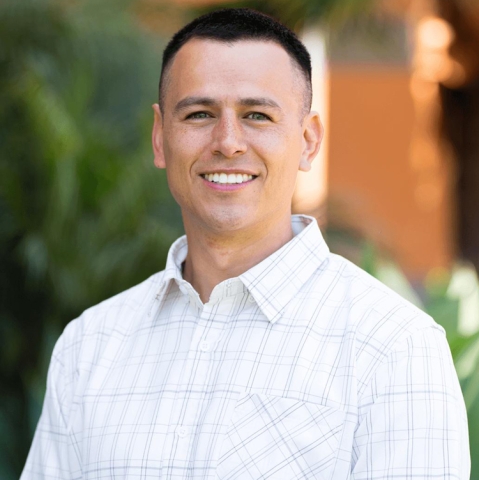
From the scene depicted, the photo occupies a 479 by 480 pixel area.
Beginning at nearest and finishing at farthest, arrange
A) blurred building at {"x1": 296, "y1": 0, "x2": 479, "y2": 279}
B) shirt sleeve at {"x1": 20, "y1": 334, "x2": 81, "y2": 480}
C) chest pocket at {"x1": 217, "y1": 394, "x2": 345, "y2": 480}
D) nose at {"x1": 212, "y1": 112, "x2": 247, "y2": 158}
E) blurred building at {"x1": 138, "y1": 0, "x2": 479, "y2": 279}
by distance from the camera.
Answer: chest pocket at {"x1": 217, "y1": 394, "x2": 345, "y2": 480} < nose at {"x1": 212, "y1": 112, "x2": 247, "y2": 158} < shirt sleeve at {"x1": 20, "y1": 334, "x2": 81, "y2": 480} < blurred building at {"x1": 138, "y1": 0, "x2": 479, "y2": 279} < blurred building at {"x1": 296, "y1": 0, "x2": 479, "y2": 279}

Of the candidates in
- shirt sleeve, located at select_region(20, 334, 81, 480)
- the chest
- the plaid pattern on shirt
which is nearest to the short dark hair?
the plaid pattern on shirt

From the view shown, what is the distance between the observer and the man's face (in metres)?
2.02

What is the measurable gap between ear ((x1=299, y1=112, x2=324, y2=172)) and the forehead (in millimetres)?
124

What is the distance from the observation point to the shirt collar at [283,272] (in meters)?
1.96

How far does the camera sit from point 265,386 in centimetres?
186

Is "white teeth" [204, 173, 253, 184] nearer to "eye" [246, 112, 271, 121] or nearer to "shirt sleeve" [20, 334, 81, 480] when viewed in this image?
"eye" [246, 112, 271, 121]

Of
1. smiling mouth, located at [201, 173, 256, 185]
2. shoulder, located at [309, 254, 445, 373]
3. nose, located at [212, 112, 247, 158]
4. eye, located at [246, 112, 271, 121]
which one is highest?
eye, located at [246, 112, 271, 121]

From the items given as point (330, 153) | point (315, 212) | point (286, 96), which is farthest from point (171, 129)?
point (330, 153)

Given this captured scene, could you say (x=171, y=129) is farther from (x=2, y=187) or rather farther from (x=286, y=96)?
(x=2, y=187)

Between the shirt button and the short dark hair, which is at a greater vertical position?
the short dark hair

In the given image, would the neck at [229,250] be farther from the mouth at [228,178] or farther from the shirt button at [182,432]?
the shirt button at [182,432]

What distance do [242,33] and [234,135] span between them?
0.90ft

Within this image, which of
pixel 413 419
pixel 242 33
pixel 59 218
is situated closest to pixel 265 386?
pixel 413 419

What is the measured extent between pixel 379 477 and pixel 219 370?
0.44 meters
